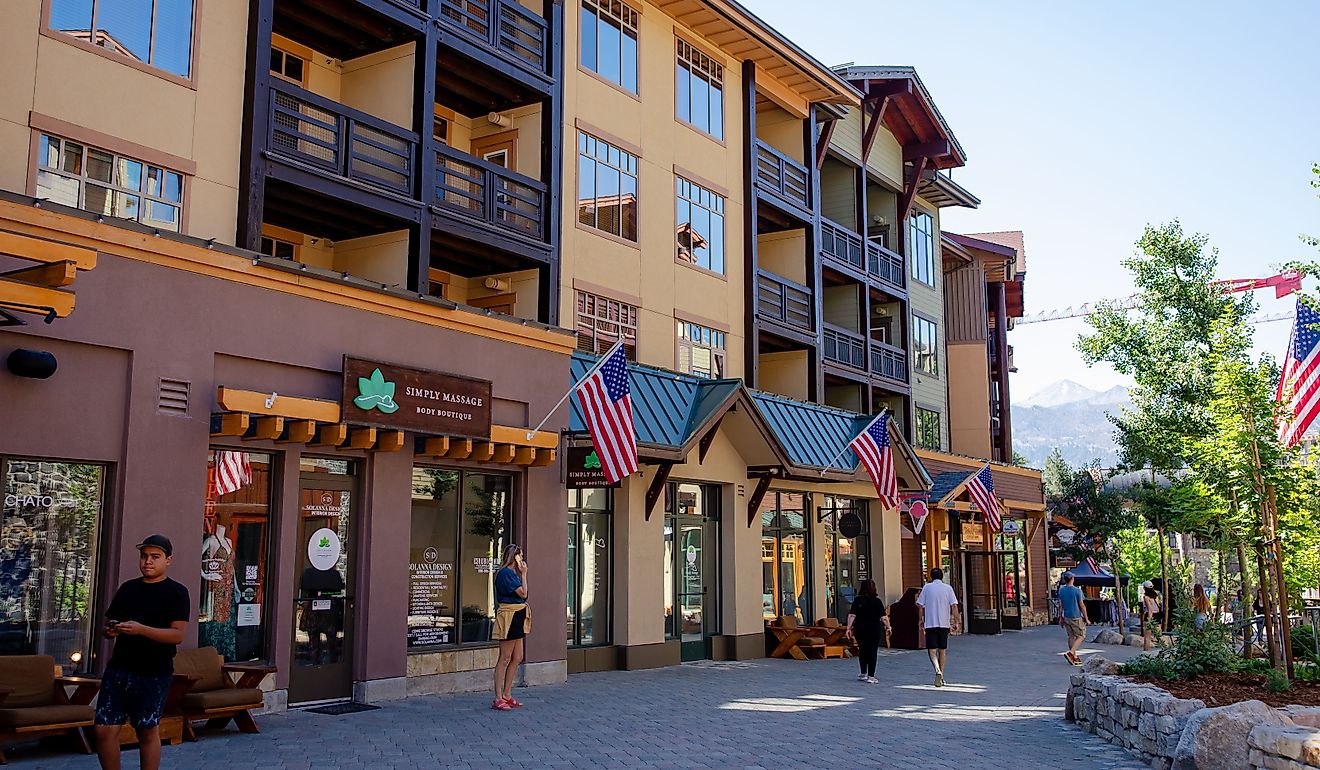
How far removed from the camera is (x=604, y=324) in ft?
68.9

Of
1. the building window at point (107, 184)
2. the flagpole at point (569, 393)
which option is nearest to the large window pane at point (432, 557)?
the flagpole at point (569, 393)

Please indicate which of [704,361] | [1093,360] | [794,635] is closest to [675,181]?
[704,361]

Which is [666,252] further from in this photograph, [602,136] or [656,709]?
[656,709]

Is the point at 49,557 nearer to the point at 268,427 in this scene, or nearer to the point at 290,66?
the point at 268,427

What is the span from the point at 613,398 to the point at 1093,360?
20.8 meters

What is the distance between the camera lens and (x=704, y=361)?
23797 mm

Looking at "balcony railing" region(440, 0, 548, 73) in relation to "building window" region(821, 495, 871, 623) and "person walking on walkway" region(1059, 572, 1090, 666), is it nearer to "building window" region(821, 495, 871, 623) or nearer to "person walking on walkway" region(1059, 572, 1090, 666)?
"building window" region(821, 495, 871, 623)

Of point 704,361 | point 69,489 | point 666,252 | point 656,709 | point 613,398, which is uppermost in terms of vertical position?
point 666,252

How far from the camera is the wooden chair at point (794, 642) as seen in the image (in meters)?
23.0

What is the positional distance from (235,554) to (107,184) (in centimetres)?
455

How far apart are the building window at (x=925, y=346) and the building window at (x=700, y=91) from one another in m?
13.7

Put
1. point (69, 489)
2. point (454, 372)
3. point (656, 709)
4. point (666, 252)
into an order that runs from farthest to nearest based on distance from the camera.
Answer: point (666, 252) < point (454, 372) < point (656, 709) < point (69, 489)

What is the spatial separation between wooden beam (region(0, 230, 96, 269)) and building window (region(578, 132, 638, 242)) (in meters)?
11.2

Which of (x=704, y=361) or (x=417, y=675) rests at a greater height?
(x=704, y=361)
